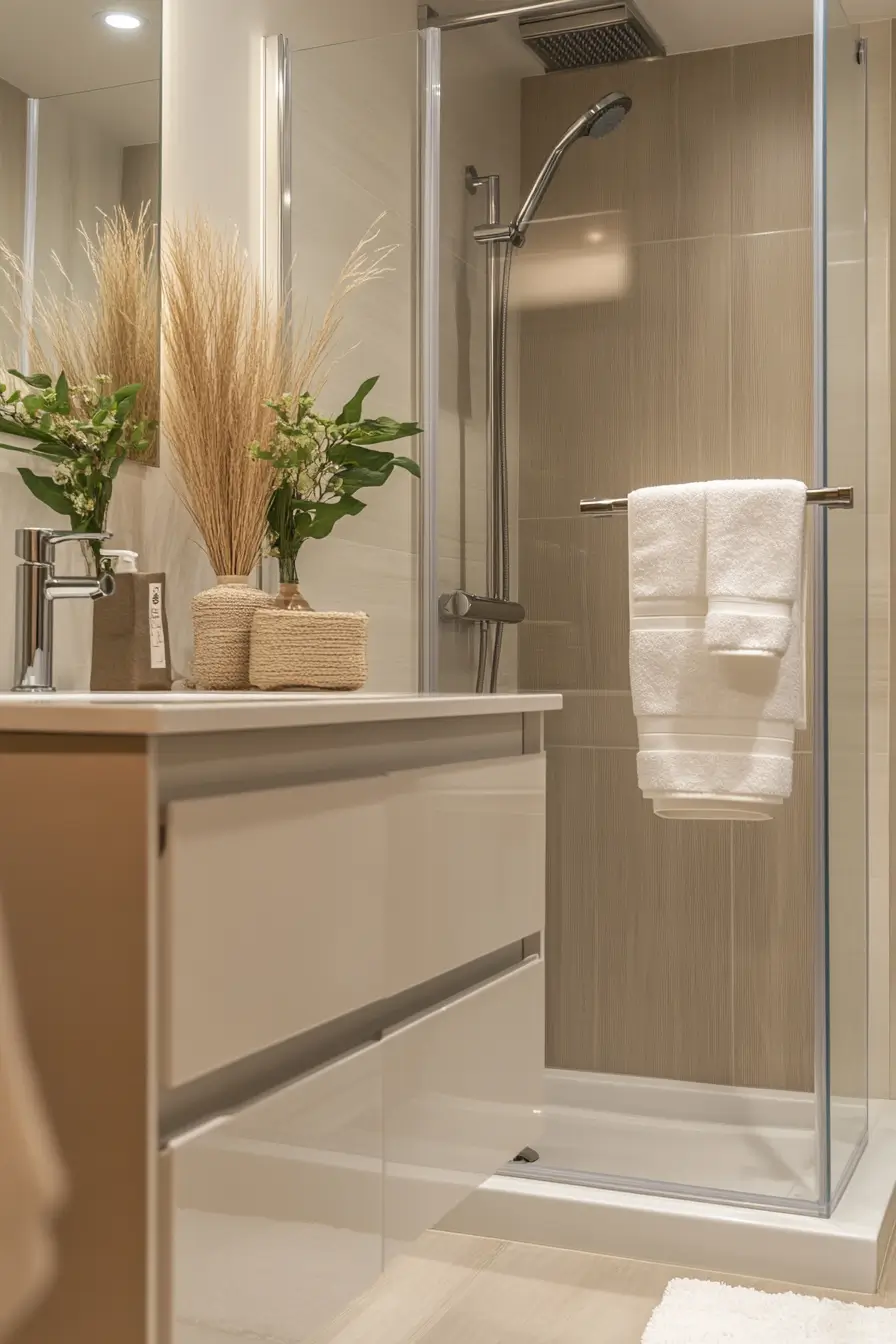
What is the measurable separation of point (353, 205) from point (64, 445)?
90 centimetres

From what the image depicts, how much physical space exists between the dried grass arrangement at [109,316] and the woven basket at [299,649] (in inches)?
13.6

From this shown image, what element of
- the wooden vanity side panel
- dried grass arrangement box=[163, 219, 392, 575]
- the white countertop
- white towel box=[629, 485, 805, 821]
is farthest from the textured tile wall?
the wooden vanity side panel

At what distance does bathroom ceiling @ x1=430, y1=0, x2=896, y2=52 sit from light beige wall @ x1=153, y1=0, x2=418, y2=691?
41 cm

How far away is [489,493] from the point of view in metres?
2.17

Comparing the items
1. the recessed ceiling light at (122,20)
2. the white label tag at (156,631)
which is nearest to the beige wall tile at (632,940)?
the white label tag at (156,631)

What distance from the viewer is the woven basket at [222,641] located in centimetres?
153

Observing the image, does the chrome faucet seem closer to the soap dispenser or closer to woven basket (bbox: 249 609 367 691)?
the soap dispenser

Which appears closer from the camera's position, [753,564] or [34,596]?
[34,596]

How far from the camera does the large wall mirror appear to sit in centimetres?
145

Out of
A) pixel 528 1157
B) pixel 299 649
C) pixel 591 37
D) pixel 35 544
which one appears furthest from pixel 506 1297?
pixel 591 37

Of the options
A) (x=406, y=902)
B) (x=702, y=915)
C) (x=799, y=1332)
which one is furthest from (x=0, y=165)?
(x=799, y=1332)

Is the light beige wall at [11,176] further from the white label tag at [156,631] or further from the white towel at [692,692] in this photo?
the white towel at [692,692]

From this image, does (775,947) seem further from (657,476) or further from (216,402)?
(216,402)

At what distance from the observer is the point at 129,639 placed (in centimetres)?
145
